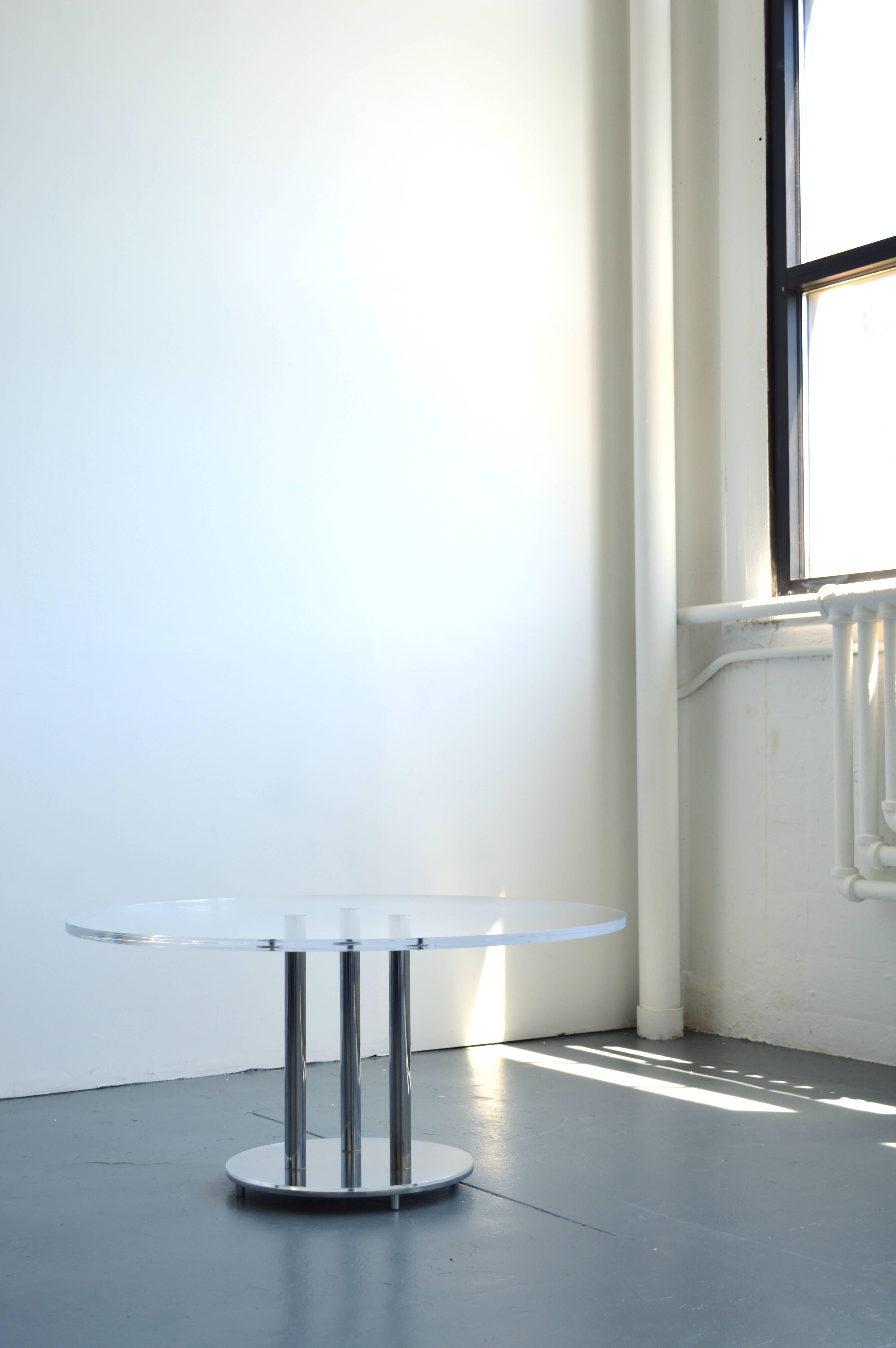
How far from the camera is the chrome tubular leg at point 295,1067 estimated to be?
2.17m

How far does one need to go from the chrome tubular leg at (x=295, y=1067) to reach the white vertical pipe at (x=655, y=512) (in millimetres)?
1757

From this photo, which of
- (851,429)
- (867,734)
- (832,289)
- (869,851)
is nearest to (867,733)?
(867,734)

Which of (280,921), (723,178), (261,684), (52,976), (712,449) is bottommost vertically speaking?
(52,976)

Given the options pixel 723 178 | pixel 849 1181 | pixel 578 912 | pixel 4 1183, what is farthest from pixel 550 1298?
pixel 723 178

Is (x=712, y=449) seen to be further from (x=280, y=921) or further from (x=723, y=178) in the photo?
(x=280, y=921)

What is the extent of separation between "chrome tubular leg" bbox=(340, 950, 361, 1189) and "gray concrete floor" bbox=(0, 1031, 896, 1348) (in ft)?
0.31

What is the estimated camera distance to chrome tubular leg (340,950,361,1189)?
2.17m

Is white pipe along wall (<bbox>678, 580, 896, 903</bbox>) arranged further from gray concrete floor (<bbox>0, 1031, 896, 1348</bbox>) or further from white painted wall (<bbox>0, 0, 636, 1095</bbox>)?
white painted wall (<bbox>0, 0, 636, 1095</bbox>)

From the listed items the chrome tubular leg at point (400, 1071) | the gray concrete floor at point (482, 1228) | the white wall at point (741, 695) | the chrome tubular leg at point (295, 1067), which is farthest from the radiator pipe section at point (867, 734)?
the chrome tubular leg at point (295, 1067)

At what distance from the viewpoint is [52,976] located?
2998 millimetres

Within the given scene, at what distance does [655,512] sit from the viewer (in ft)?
12.5

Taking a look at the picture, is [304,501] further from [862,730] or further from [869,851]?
[869,851]

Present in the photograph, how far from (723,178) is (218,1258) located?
130 inches

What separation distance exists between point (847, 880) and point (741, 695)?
2.26 feet
